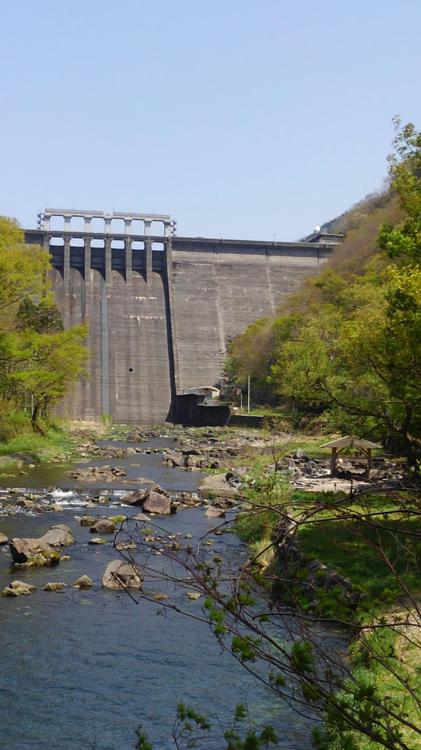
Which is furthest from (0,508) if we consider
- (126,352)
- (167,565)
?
(126,352)

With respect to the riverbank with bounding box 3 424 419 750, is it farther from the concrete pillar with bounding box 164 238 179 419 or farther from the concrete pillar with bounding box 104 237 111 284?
the concrete pillar with bounding box 104 237 111 284

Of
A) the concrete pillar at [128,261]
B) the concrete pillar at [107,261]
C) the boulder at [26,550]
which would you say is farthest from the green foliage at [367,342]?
the concrete pillar at [107,261]

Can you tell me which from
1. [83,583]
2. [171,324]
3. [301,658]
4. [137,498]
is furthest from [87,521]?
[171,324]

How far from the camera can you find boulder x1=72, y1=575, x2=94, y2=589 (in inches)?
656

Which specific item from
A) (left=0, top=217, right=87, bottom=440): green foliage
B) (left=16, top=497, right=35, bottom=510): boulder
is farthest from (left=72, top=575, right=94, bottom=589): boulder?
(left=0, top=217, right=87, bottom=440): green foliage

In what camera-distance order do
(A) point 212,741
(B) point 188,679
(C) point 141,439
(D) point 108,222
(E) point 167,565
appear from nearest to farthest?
(A) point 212,741, (B) point 188,679, (E) point 167,565, (C) point 141,439, (D) point 108,222

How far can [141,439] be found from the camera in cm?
6053

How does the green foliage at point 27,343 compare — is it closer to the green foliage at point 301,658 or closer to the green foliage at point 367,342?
the green foliage at point 367,342

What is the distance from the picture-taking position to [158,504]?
87.1 feet

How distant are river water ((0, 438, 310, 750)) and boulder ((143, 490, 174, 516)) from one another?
762cm

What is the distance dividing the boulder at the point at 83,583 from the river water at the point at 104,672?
0.15m

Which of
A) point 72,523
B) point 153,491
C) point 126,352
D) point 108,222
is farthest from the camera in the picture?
point 108,222

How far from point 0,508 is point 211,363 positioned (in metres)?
68.2

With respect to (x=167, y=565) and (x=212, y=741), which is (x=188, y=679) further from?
(x=167, y=565)
